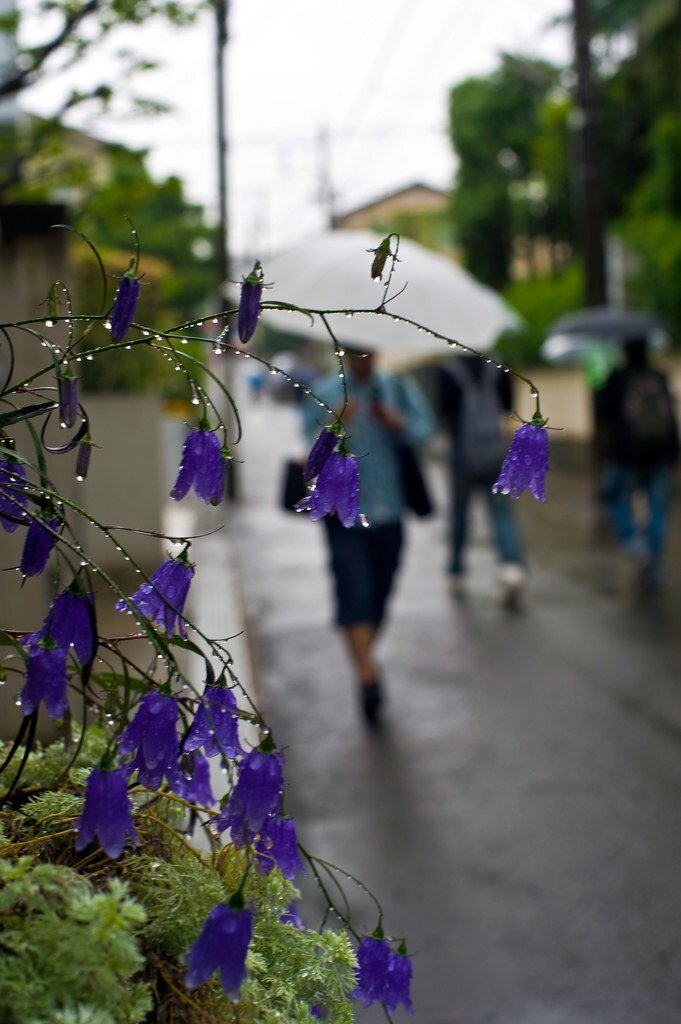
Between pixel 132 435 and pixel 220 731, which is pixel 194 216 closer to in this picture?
pixel 132 435

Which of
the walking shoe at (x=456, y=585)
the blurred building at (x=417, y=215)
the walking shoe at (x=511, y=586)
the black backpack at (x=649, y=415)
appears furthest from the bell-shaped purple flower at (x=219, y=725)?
the blurred building at (x=417, y=215)

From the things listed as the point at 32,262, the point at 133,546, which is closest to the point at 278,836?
the point at 32,262

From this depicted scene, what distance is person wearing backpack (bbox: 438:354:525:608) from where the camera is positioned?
8922 millimetres

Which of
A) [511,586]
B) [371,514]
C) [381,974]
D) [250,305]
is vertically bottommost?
[511,586]

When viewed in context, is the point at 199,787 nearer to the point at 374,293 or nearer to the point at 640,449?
the point at 374,293

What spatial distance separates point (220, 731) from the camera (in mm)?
1444

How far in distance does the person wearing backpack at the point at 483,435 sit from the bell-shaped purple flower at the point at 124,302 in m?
7.39

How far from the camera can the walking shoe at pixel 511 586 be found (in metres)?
9.05

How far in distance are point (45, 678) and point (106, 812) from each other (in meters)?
0.19

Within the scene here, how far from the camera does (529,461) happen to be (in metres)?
1.50

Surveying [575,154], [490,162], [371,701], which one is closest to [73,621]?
[371,701]

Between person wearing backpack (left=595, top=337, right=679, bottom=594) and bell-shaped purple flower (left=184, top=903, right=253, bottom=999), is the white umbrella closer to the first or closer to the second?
person wearing backpack (left=595, top=337, right=679, bottom=594)

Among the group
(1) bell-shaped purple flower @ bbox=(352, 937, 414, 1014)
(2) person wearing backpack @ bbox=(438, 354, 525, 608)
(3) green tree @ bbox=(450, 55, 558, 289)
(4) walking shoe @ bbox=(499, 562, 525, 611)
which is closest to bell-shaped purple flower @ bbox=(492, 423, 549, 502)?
(1) bell-shaped purple flower @ bbox=(352, 937, 414, 1014)

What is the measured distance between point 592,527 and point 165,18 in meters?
8.23
